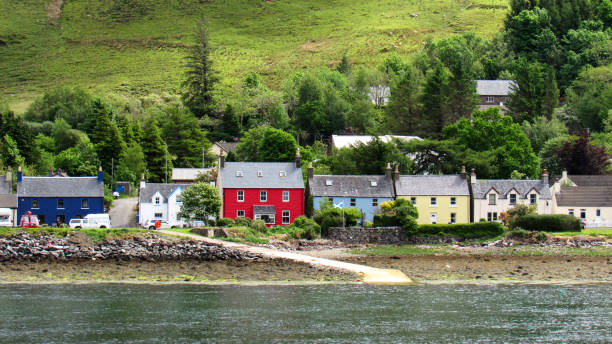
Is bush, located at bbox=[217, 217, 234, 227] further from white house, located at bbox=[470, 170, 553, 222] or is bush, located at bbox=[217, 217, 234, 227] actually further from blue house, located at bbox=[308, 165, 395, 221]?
white house, located at bbox=[470, 170, 553, 222]

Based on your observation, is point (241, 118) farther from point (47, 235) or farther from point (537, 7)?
point (47, 235)

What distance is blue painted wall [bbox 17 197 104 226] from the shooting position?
74.9 metres

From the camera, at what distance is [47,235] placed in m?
58.9

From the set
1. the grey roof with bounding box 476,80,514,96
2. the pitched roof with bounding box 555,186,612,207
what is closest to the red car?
the pitched roof with bounding box 555,186,612,207

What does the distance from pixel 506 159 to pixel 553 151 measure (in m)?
14.2

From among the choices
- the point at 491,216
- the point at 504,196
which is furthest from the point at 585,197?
the point at 491,216

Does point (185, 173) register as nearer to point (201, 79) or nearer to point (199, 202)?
point (199, 202)

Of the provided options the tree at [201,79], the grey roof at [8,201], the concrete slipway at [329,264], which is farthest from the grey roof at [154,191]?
the tree at [201,79]

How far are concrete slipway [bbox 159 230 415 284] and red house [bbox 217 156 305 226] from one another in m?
12.9

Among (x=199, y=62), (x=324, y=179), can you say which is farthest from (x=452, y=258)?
(x=199, y=62)

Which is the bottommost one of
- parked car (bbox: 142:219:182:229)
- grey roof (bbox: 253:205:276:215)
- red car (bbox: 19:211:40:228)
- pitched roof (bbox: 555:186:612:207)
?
parked car (bbox: 142:219:182:229)

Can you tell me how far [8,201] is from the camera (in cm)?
7375

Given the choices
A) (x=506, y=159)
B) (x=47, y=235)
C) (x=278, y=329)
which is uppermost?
(x=506, y=159)

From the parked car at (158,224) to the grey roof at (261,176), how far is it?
18.1 feet
